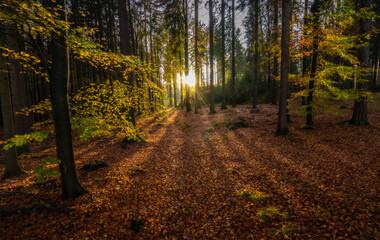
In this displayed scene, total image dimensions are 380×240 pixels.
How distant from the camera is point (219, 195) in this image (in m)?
5.18

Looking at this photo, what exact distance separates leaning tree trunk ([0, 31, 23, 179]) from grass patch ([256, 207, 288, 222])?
8853 millimetres

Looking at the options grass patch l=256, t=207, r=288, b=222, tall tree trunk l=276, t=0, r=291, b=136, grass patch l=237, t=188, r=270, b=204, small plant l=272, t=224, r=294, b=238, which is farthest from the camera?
tall tree trunk l=276, t=0, r=291, b=136

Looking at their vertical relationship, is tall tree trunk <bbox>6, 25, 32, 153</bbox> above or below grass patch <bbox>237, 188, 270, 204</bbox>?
above

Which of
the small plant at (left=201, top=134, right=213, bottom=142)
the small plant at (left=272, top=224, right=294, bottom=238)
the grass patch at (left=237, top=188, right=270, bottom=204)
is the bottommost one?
the small plant at (left=272, top=224, right=294, bottom=238)

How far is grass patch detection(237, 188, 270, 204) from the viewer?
4695mm

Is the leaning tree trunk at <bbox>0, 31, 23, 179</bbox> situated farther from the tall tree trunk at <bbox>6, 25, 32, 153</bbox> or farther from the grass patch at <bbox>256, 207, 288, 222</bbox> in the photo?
the grass patch at <bbox>256, 207, 288, 222</bbox>

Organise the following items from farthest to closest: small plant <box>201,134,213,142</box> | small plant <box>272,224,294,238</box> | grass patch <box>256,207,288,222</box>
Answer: small plant <box>201,134,213,142</box>, grass patch <box>256,207,288,222</box>, small plant <box>272,224,294,238</box>

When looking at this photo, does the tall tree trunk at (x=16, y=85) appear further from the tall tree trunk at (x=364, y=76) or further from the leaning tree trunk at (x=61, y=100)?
the tall tree trunk at (x=364, y=76)

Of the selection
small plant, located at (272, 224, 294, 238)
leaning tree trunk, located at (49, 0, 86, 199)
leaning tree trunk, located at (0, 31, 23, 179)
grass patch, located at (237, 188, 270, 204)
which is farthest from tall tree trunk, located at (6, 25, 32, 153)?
small plant, located at (272, 224, 294, 238)

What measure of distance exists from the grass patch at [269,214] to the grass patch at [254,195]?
0.41 meters

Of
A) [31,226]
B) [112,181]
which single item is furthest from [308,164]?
[31,226]

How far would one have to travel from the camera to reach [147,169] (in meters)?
7.20

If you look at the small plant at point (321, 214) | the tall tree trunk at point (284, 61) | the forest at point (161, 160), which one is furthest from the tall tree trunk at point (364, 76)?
the small plant at point (321, 214)

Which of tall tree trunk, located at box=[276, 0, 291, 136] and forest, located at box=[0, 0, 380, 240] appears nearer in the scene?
forest, located at box=[0, 0, 380, 240]
